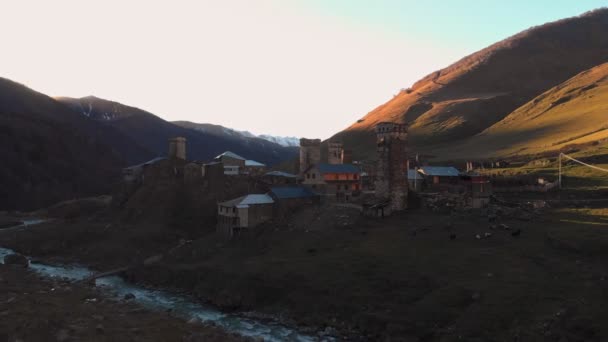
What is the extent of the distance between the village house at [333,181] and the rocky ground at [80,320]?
4463 centimetres

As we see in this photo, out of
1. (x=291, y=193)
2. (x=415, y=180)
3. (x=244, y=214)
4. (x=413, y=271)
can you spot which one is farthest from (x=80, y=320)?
(x=415, y=180)

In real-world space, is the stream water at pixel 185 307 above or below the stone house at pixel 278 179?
below

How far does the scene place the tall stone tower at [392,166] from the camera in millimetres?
81188

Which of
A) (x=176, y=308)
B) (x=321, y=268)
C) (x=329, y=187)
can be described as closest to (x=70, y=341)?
(x=176, y=308)

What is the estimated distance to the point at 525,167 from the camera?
104938mm

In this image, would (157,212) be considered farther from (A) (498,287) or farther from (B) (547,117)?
(B) (547,117)

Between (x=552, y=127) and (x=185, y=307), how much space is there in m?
139

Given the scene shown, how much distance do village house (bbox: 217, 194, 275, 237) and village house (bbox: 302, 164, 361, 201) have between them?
456 inches

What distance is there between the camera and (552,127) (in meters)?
156

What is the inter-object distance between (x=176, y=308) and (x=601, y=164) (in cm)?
8521

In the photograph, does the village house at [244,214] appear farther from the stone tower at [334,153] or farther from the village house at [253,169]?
the village house at [253,169]

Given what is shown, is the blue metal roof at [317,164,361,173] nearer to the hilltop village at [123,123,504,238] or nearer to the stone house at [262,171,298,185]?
the hilltop village at [123,123,504,238]

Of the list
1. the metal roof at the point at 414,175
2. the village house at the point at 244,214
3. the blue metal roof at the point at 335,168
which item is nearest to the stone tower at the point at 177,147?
the village house at the point at 244,214

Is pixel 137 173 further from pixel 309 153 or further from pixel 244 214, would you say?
pixel 244 214
